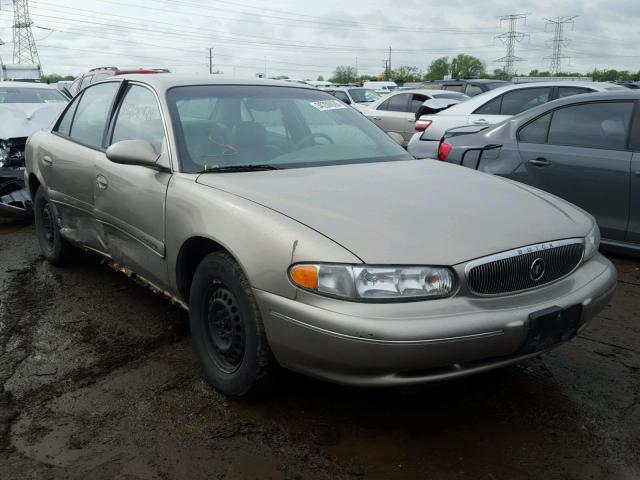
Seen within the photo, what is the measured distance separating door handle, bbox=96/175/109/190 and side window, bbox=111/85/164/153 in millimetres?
264

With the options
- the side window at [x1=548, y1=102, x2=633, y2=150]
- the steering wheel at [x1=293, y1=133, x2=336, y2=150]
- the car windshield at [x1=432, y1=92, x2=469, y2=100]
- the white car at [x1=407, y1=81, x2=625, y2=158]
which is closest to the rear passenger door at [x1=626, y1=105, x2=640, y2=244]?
the side window at [x1=548, y1=102, x2=633, y2=150]

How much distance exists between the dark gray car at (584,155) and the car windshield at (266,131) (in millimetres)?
1703

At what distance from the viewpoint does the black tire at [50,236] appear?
497 cm

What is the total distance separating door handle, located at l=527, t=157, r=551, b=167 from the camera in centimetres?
534

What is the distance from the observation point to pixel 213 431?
2.74m

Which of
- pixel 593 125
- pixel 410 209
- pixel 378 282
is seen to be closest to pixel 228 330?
pixel 378 282

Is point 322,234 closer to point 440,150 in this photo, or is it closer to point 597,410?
point 597,410

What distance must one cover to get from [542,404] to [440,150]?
364 cm

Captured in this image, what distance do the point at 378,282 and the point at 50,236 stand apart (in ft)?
12.2

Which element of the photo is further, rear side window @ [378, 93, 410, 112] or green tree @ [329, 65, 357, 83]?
green tree @ [329, 65, 357, 83]

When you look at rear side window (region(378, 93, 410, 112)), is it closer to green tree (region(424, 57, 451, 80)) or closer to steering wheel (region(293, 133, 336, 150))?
steering wheel (region(293, 133, 336, 150))

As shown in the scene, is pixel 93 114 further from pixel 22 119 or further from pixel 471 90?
pixel 471 90

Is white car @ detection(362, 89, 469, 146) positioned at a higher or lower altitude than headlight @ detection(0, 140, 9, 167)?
higher

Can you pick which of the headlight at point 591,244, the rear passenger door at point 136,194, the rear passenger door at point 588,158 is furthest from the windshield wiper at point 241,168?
the rear passenger door at point 588,158
